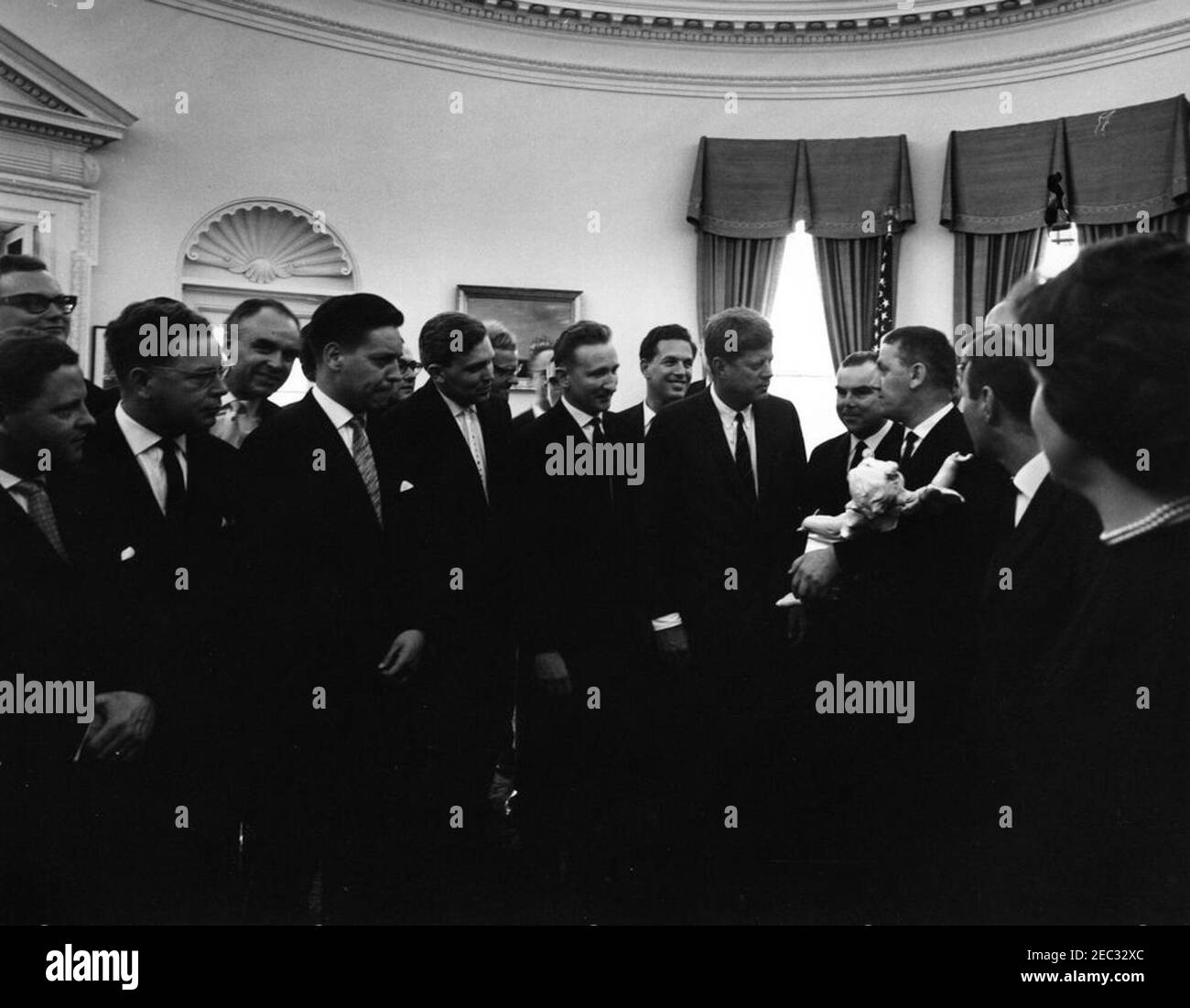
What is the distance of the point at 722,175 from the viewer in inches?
147

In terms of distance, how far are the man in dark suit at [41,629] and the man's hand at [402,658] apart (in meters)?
0.64

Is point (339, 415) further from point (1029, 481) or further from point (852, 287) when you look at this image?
point (852, 287)

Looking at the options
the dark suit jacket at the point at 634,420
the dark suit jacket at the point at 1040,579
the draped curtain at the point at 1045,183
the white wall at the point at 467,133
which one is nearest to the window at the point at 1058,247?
the draped curtain at the point at 1045,183

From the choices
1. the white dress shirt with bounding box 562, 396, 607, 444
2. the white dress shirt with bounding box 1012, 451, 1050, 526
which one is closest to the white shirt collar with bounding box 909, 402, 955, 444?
the white dress shirt with bounding box 1012, 451, 1050, 526

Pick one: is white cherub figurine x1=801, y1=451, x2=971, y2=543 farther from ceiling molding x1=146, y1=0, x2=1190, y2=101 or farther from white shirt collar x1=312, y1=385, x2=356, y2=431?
ceiling molding x1=146, y1=0, x2=1190, y2=101

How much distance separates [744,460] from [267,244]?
1654 mm

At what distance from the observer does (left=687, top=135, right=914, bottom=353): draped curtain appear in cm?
375

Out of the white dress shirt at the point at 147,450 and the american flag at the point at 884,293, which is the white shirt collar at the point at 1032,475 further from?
the american flag at the point at 884,293

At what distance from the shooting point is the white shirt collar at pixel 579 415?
304cm

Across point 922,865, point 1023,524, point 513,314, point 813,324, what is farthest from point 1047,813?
point 813,324

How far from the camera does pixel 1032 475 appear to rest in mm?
1724

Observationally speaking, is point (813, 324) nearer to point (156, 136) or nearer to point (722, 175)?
point (722, 175)

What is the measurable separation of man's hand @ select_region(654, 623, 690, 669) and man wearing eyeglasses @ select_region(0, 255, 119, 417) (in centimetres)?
164
